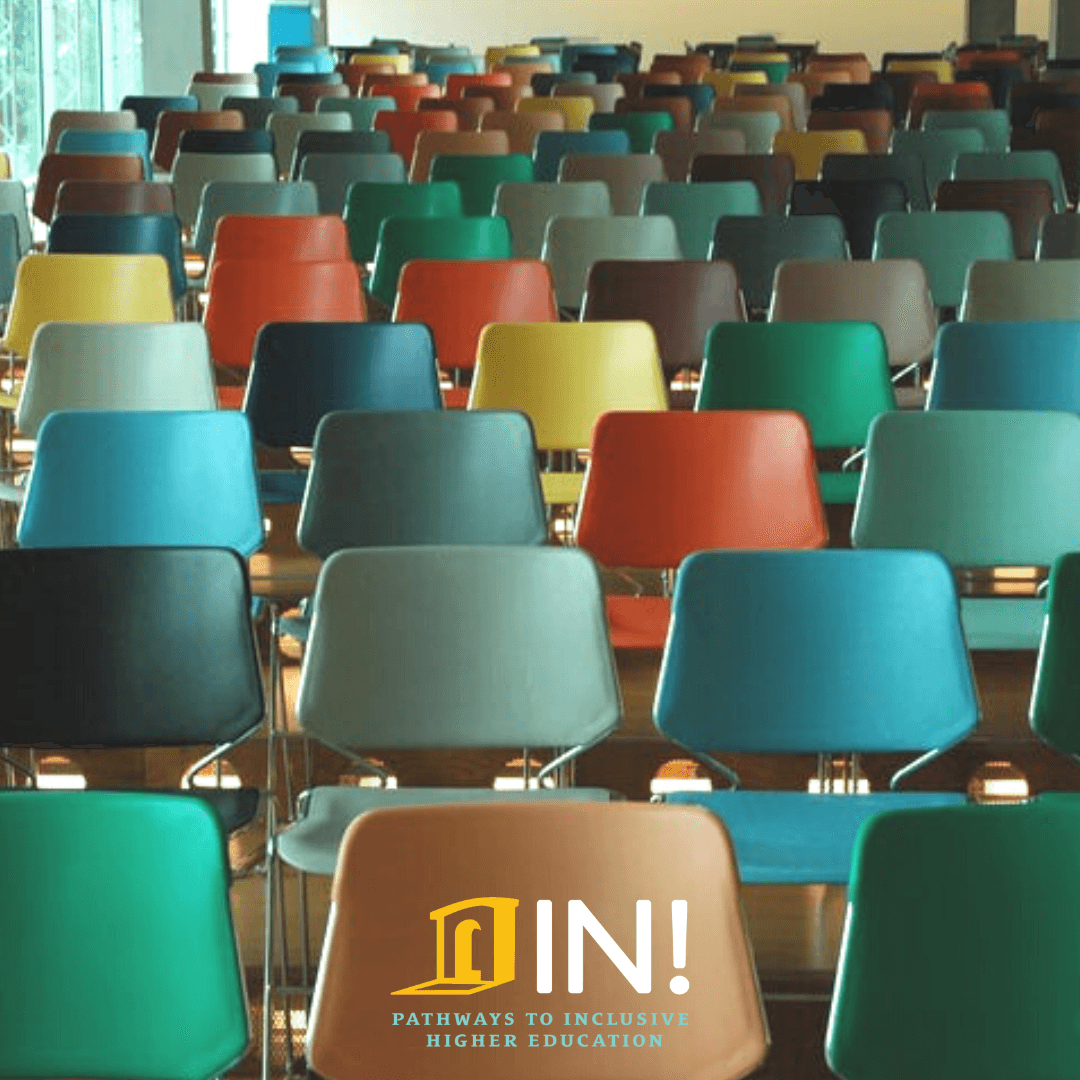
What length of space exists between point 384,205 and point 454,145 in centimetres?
219

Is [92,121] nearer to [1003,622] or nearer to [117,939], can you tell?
[1003,622]

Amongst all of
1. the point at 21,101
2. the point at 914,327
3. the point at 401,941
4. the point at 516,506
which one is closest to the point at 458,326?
the point at 914,327

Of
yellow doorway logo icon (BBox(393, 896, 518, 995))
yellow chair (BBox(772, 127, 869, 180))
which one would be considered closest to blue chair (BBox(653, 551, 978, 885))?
yellow doorway logo icon (BBox(393, 896, 518, 995))

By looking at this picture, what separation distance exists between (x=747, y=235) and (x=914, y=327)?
1.17 m

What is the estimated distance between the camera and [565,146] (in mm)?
12062

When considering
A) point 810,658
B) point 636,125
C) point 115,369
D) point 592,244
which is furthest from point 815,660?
point 636,125

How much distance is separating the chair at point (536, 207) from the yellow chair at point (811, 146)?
271 centimetres

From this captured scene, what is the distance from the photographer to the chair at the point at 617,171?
10.9 meters

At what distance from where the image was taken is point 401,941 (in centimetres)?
309

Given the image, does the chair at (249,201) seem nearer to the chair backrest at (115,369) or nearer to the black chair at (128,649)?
the chair backrest at (115,369)

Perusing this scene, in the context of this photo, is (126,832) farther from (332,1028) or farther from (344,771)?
(344,771)

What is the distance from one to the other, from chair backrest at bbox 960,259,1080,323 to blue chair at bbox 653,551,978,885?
11.4 ft

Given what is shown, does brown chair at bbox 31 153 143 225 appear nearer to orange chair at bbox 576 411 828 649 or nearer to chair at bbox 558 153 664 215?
chair at bbox 558 153 664 215

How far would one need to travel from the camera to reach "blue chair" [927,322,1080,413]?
6.74m
